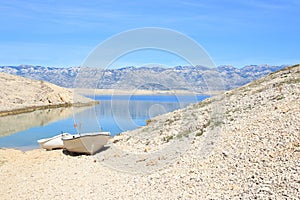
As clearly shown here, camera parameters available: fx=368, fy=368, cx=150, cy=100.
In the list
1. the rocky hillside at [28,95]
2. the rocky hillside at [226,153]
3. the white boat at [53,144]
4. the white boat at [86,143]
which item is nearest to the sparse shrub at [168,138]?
the rocky hillside at [226,153]

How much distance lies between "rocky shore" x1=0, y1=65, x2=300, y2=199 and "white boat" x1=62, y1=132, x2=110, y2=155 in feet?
2.29

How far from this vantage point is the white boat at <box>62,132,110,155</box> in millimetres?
24891

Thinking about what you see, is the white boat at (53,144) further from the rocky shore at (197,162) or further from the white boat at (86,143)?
the white boat at (86,143)

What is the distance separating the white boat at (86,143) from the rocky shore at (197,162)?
2.29ft

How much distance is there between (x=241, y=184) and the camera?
42.8ft

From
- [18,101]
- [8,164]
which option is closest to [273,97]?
[8,164]

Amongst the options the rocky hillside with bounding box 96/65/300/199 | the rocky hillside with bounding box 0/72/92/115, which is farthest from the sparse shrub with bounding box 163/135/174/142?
the rocky hillside with bounding box 0/72/92/115

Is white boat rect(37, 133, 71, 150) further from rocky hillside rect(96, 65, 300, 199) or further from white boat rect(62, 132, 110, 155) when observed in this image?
rocky hillside rect(96, 65, 300, 199)

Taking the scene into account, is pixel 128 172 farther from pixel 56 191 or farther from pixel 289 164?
pixel 289 164

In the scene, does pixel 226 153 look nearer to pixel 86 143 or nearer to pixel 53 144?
pixel 86 143

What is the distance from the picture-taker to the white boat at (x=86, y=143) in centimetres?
2489

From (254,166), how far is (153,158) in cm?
680

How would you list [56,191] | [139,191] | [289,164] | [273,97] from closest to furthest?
[289,164] → [139,191] → [56,191] → [273,97]

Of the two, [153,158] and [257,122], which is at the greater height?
[257,122]
